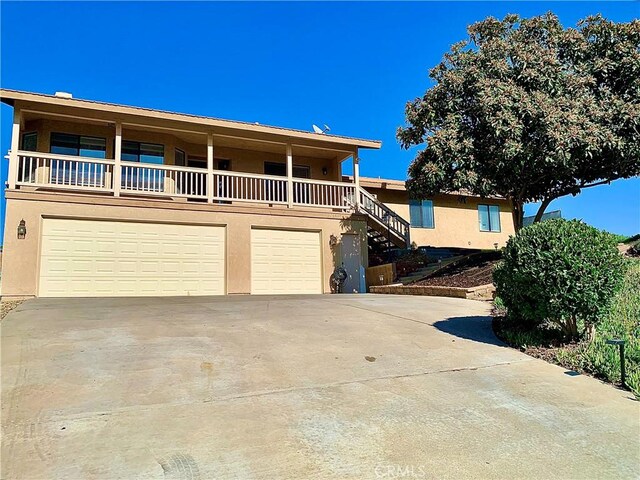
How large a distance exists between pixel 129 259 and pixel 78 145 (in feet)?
15.4

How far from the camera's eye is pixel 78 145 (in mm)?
15109

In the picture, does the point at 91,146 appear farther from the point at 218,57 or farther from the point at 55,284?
the point at 218,57

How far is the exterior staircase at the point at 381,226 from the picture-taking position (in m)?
17.6

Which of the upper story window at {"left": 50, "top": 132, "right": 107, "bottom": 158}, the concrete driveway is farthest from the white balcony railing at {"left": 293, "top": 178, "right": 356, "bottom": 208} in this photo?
the concrete driveway

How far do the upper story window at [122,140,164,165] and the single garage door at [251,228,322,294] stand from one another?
4.32 meters

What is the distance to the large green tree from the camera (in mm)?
12383

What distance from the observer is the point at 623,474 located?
3.30 m

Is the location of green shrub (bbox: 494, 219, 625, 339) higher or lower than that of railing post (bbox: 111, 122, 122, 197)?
lower

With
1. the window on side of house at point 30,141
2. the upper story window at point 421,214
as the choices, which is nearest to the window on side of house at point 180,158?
the window on side of house at point 30,141

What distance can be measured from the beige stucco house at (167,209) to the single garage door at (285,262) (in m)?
0.03

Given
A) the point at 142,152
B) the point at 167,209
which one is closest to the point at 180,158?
the point at 142,152

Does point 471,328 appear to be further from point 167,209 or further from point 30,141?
point 30,141

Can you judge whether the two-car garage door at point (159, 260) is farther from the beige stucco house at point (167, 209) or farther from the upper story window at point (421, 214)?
the upper story window at point (421, 214)

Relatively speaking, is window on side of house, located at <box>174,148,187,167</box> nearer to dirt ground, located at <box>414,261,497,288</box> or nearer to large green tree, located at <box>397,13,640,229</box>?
large green tree, located at <box>397,13,640,229</box>
